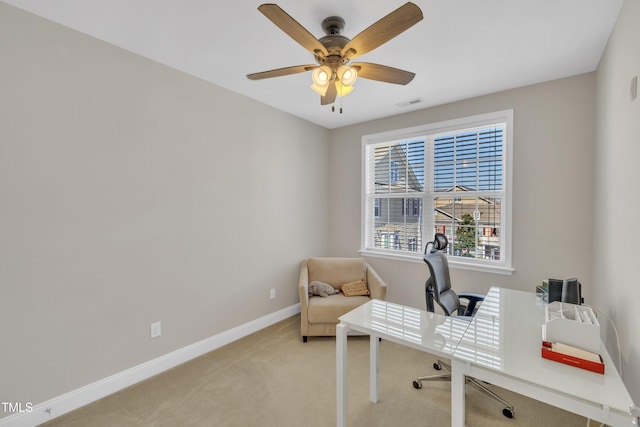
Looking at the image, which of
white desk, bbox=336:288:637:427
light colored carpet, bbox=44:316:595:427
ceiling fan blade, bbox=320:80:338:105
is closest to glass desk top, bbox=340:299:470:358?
white desk, bbox=336:288:637:427

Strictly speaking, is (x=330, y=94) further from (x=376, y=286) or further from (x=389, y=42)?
(x=376, y=286)

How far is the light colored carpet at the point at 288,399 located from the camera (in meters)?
1.84

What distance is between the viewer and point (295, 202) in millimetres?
3705

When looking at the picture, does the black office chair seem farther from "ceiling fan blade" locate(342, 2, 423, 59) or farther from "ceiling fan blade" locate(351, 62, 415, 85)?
"ceiling fan blade" locate(342, 2, 423, 59)

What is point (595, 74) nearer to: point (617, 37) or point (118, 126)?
point (617, 37)

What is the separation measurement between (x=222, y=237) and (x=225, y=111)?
129cm

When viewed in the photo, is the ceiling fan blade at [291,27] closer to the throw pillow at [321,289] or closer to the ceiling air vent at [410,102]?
the ceiling air vent at [410,102]

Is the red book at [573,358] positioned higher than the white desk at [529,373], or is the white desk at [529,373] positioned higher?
the red book at [573,358]

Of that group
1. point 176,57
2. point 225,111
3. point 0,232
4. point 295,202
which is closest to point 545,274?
point 295,202

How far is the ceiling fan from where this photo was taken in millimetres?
1307

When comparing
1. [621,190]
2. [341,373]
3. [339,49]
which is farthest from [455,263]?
[339,49]

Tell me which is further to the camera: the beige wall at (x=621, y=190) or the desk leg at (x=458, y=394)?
the beige wall at (x=621, y=190)

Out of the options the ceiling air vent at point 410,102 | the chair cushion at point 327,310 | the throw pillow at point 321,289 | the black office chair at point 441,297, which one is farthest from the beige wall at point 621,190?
the throw pillow at point 321,289

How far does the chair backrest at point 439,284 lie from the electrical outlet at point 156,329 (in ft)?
7.49
